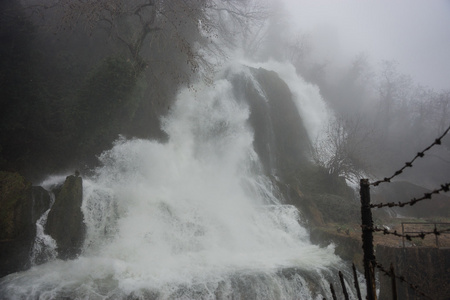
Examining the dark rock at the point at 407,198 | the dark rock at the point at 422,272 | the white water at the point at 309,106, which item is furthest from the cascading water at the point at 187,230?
the dark rock at the point at 407,198

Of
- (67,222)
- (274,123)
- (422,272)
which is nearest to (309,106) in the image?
(274,123)

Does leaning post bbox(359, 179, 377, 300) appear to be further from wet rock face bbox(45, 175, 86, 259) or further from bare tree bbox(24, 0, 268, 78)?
bare tree bbox(24, 0, 268, 78)

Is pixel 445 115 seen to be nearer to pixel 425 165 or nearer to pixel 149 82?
pixel 425 165

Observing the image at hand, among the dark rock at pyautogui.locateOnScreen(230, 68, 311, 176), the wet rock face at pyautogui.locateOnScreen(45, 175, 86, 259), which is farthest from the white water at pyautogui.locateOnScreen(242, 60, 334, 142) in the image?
the wet rock face at pyautogui.locateOnScreen(45, 175, 86, 259)

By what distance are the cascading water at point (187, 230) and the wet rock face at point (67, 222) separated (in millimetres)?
290

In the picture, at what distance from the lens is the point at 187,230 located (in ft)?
36.5

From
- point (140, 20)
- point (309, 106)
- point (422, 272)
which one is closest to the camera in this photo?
point (422, 272)

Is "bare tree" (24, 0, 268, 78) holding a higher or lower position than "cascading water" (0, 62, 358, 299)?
higher

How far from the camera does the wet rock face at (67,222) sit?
344 inches

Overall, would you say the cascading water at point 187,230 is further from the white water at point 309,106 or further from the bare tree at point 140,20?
the white water at point 309,106

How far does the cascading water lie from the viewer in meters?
7.63

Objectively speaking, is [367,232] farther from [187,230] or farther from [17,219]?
[187,230]

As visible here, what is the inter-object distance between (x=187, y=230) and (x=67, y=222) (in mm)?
3882

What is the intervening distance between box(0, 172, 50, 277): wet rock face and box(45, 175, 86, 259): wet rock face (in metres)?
0.38
